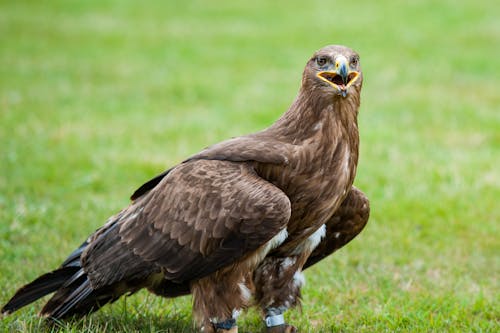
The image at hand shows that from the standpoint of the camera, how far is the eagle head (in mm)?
4977

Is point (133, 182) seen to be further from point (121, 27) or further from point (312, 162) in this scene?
point (121, 27)

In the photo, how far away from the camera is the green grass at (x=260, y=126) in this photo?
661 cm

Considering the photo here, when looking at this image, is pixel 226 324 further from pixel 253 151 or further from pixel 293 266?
pixel 253 151

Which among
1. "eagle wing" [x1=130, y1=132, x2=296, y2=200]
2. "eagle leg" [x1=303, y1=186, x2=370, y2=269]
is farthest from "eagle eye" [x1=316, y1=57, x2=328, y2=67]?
"eagle leg" [x1=303, y1=186, x2=370, y2=269]

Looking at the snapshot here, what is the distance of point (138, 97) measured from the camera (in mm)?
Result: 13797

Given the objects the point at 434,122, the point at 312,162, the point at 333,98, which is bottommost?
the point at 434,122

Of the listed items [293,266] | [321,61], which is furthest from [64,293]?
[321,61]

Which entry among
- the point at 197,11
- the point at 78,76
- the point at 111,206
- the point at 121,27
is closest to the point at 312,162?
the point at 111,206

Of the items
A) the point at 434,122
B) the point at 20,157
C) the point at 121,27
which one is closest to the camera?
the point at 20,157

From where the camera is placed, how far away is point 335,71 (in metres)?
5.01

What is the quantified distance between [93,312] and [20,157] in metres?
4.92

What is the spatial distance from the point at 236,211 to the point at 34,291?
5.15ft

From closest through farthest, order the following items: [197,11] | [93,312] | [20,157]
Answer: [93,312], [20,157], [197,11]

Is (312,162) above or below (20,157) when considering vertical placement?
above
